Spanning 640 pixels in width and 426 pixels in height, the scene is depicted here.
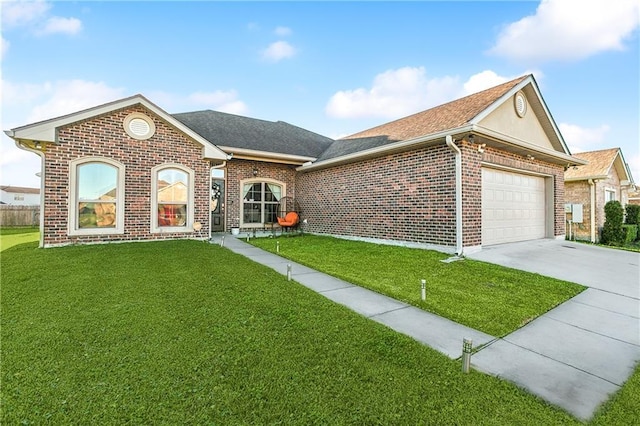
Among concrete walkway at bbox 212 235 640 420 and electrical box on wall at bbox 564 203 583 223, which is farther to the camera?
electrical box on wall at bbox 564 203 583 223

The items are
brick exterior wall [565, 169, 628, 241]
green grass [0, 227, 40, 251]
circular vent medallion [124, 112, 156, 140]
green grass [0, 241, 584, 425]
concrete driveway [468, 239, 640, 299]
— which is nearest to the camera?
green grass [0, 241, 584, 425]

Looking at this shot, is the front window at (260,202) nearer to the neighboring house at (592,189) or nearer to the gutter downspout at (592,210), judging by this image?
the neighboring house at (592,189)

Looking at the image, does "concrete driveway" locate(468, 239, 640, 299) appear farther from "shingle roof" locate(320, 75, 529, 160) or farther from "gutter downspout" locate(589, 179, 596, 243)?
"gutter downspout" locate(589, 179, 596, 243)

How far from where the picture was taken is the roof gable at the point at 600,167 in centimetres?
1446

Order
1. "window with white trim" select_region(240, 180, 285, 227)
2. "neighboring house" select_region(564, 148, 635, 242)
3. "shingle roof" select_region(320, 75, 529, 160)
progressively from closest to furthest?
"shingle roof" select_region(320, 75, 529, 160), "window with white trim" select_region(240, 180, 285, 227), "neighboring house" select_region(564, 148, 635, 242)

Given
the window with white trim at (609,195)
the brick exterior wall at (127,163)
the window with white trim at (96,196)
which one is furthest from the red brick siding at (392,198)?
the window with white trim at (609,195)

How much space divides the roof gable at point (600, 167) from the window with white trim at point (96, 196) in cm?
1964

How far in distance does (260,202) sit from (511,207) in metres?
9.30

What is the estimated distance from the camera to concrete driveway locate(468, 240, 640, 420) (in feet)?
8.41

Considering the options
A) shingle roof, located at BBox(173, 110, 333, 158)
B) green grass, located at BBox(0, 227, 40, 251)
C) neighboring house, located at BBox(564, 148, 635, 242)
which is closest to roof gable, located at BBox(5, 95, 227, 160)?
shingle roof, located at BBox(173, 110, 333, 158)

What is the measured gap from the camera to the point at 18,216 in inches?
811

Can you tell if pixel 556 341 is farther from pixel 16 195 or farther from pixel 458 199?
pixel 16 195

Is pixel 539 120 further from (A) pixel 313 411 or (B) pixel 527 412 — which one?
(A) pixel 313 411

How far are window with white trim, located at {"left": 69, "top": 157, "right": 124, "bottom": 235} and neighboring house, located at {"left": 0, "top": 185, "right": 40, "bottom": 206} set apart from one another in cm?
5099
